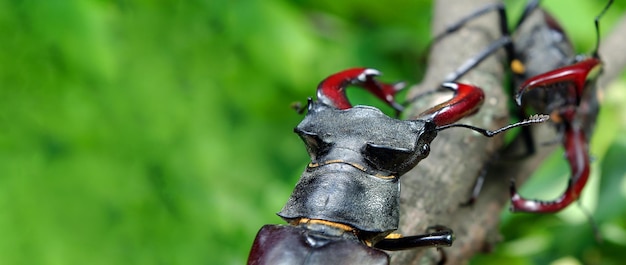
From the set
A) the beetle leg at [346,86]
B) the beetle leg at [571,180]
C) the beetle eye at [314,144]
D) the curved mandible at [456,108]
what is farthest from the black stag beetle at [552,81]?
the beetle eye at [314,144]

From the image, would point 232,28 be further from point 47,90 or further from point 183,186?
point 47,90

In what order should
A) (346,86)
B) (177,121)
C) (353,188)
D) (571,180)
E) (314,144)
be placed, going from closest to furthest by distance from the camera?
(353,188) → (314,144) → (346,86) → (571,180) → (177,121)

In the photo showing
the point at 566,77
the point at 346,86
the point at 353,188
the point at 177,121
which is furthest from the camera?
the point at 177,121

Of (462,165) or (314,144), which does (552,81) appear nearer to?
(462,165)

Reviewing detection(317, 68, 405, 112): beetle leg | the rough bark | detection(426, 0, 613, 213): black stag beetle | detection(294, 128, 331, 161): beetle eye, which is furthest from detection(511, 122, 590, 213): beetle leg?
detection(294, 128, 331, 161): beetle eye

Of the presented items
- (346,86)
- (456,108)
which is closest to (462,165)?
(456,108)

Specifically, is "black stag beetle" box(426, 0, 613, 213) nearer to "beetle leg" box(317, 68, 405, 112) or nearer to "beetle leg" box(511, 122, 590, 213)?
Result: "beetle leg" box(511, 122, 590, 213)
